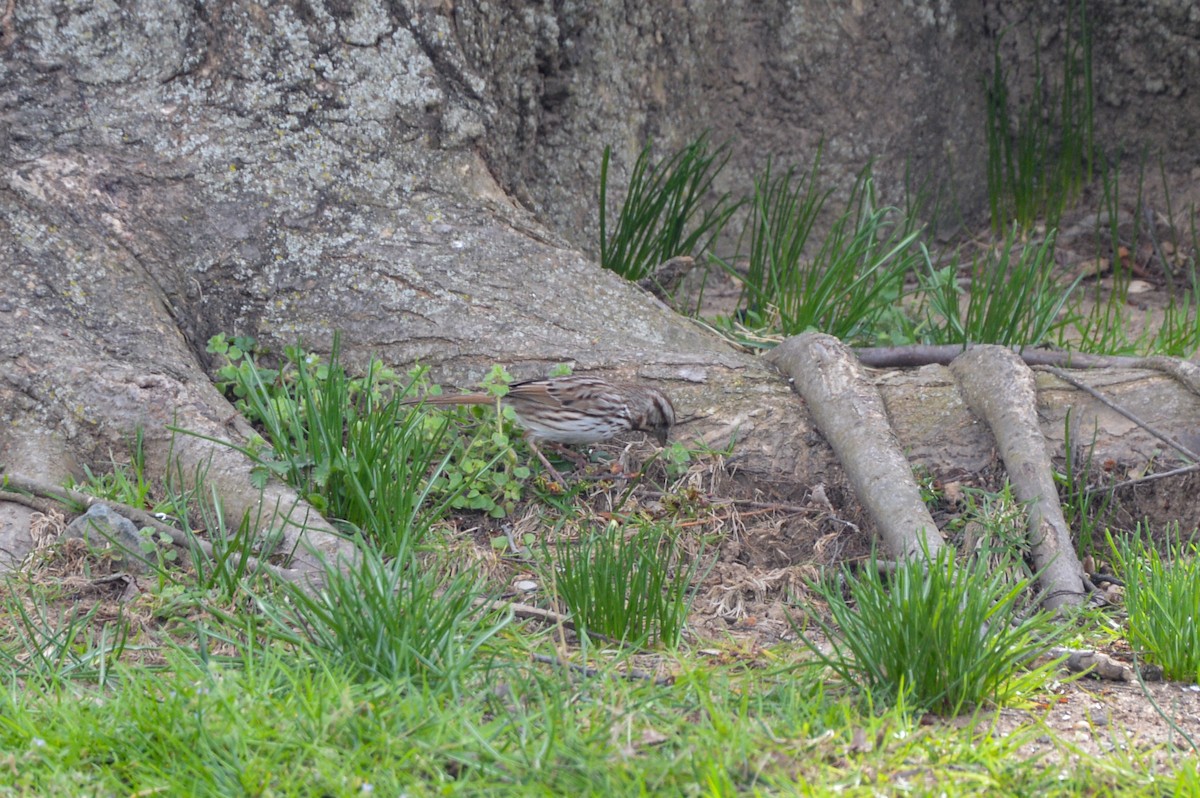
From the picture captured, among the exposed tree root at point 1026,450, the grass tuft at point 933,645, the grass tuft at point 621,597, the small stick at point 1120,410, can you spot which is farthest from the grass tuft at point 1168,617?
the grass tuft at point 621,597

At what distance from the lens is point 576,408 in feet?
13.8

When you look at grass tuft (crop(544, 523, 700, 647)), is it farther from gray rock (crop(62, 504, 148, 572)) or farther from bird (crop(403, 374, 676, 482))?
gray rock (crop(62, 504, 148, 572))

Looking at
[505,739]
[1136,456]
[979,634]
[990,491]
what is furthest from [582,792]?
[1136,456]

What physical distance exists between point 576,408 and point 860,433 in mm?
980

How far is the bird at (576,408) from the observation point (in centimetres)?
420

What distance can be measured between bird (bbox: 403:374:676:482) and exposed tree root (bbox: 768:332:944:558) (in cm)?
57

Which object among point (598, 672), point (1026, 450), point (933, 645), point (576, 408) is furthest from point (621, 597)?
point (1026, 450)

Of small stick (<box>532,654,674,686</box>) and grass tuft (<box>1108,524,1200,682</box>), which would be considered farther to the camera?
grass tuft (<box>1108,524,1200,682</box>)

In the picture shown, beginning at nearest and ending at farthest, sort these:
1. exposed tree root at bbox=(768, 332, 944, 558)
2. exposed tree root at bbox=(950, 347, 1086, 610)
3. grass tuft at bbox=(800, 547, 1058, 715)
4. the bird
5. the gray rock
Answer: grass tuft at bbox=(800, 547, 1058, 715) < the gray rock < exposed tree root at bbox=(950, 347, 1086, 610) < exposed tree root at bbox=(768, 332, 944, 558) < the bird

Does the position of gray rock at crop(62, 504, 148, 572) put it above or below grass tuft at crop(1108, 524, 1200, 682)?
below

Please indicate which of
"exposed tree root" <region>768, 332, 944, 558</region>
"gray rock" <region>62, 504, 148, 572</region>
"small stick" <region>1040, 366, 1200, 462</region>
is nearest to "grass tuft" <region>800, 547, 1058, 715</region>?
"exposed tree root" <region>768, 332, 944, 558</region>

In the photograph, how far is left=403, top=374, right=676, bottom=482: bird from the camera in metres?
4.20

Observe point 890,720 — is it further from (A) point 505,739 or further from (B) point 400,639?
(B) point 400,639

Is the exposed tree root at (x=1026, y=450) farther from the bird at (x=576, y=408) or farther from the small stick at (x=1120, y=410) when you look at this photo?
the bird at (x=576, y=408)
